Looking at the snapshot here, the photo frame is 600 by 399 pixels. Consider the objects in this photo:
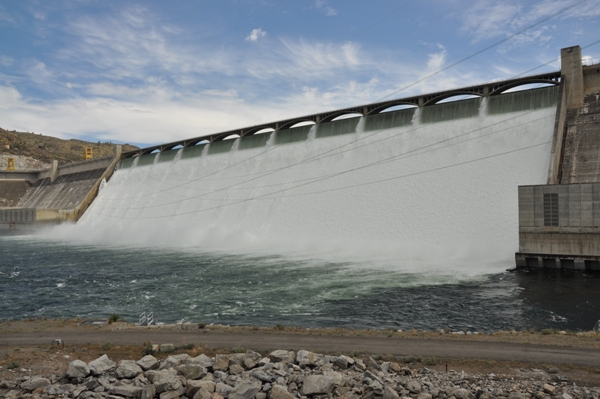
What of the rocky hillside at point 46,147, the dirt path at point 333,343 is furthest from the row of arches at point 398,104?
the rocky hillside at point 46,147

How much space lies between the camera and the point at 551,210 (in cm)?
2350

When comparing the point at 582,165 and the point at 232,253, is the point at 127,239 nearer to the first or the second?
the point at 232,253

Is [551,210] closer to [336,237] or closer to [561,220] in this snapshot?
[561,220]

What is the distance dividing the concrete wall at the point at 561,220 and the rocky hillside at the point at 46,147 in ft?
290

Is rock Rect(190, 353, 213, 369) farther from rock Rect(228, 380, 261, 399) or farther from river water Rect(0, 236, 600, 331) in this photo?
river water Rect(0, 236, 600, 331)

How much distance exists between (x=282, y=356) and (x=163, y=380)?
256 cm

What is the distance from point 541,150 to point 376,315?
1967 centimetres

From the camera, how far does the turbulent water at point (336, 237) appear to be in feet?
57.7

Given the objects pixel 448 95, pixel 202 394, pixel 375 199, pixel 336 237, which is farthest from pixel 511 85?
pixel 202 394

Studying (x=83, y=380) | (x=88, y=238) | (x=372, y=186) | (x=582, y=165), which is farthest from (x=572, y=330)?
(x=88, y=238)

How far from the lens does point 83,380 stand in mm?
9289

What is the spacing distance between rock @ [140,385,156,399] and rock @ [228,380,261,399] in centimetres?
142

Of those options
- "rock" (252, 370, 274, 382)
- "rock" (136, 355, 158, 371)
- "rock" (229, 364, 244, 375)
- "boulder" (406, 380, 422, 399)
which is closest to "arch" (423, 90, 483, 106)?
"boulder" (406, 380, 422, 399)

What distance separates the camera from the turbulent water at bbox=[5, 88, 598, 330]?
17.6 m
